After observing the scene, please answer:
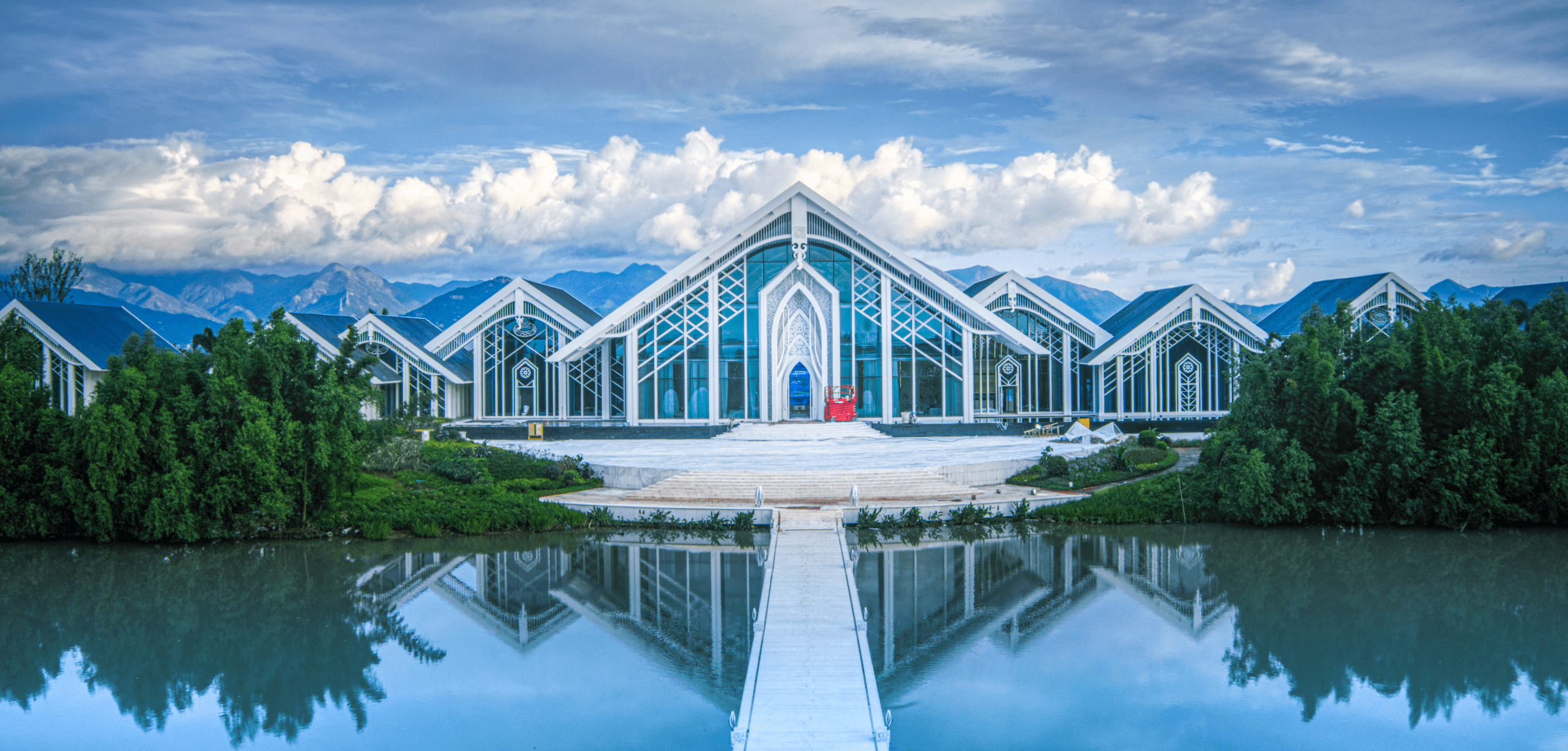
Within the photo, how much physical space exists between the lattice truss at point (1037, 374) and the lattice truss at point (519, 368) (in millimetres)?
14828

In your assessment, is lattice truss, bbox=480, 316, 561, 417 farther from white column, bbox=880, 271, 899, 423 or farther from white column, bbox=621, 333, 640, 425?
white column, bbox=880, 271, 899, 423

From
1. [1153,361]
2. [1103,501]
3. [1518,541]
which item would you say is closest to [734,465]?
[1103,501]

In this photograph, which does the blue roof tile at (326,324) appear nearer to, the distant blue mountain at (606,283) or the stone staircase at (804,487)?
the stone staircase at (804,487)

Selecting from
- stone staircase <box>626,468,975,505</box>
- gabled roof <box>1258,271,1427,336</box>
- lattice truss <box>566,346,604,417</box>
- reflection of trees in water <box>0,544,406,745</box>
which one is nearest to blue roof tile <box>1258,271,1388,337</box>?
gabled roof <box>1258,271,1427,336</box>

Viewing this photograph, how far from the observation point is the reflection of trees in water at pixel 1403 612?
38.3 feet

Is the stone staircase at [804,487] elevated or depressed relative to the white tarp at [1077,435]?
depressed

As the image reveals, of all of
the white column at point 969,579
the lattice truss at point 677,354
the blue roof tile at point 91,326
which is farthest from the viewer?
the lattice truss at point 677,354

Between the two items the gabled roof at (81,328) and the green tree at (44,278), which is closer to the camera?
the gabled roof at (81,328)

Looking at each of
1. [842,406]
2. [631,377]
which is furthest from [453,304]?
[842,406]

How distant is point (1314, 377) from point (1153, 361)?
1426 cm

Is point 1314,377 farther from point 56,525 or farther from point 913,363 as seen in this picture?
point 56,525

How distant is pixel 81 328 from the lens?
3136cm

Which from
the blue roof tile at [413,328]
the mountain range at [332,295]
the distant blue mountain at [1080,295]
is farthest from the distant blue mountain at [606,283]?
the blue roof tile at [413,328]

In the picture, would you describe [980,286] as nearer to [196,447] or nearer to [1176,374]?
[1176,374]
